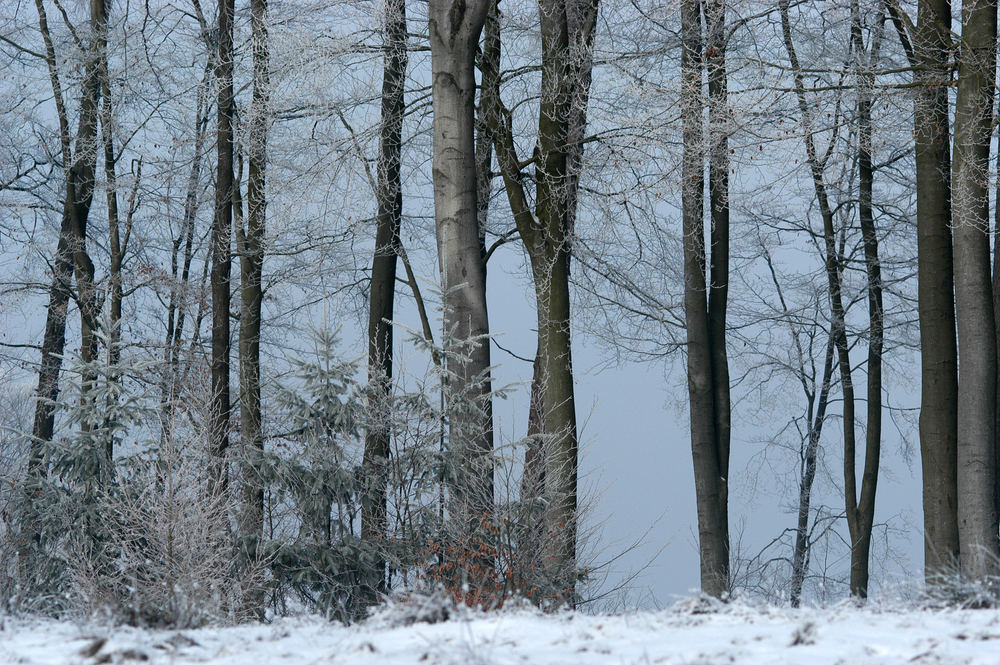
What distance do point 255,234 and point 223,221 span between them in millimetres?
760

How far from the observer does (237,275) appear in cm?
1853

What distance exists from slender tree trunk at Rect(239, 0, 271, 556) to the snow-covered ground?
8832 millimetres

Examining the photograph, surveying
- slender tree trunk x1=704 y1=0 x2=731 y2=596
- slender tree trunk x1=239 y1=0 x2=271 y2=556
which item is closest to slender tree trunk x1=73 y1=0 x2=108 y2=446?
slender tree trunk x1=239 y1=0 x2=271 y2=556

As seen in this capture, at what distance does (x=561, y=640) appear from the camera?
452cm

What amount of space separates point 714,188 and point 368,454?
6.68m

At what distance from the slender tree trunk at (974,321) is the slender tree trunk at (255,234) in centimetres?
853

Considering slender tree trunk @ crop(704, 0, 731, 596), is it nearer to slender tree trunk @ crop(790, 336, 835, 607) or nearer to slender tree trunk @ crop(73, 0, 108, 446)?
slender tree trunk @ crop(790, 336, 835, 607)

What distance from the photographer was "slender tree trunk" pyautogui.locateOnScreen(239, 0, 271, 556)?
14.5 m

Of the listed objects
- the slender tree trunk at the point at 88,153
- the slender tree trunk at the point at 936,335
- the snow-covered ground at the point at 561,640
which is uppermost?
the slender tree trunk at the point at 88,153

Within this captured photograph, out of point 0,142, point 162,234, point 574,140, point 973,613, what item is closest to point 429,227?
point 574,140

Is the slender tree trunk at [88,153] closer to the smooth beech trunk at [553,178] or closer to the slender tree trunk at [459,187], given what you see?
the smooth beech trunk at [553,178]

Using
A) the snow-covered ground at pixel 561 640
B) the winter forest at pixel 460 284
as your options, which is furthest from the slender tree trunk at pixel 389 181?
the snow-covered ground at pixel 561 640

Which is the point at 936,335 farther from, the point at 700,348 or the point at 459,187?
the point at 459,187

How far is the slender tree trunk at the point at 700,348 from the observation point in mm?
12398
